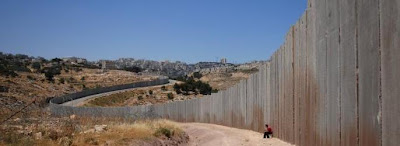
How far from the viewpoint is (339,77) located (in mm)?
9031

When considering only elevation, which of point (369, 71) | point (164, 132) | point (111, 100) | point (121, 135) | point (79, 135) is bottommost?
point (111, 100)

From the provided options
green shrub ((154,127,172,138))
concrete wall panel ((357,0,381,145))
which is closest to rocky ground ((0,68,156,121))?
green shrub ((154,127,172,138))

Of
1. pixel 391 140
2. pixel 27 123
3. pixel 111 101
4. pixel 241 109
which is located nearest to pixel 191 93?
pixel 111 101

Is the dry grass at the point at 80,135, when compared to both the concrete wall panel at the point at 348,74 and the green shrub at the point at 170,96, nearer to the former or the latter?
the concrete wall panel at the point at 348,74

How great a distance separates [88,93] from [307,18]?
225ft

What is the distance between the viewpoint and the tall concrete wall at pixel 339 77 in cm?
685

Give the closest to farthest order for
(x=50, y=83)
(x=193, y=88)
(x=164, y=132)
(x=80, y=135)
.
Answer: (x=80, y=135)
(x=164, y=132)
(x=193, y=88)
(x=50, y=83)

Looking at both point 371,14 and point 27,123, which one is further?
point 27,123

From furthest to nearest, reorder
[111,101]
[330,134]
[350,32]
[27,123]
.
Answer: [111,101] < [27,123] < [330,134] < [350,32]

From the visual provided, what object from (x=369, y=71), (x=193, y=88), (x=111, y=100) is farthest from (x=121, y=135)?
(x=193, y=88)

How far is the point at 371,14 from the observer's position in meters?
7.32

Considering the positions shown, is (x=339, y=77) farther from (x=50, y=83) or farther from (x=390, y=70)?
(x=50, y=83)

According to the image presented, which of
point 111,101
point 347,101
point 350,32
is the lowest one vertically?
point 111,101

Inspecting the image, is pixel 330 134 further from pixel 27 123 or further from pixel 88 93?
pixel 88 93
